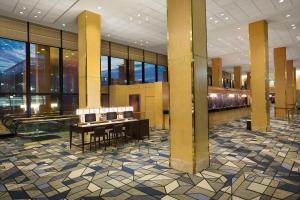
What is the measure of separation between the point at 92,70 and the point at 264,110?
7.91 meters

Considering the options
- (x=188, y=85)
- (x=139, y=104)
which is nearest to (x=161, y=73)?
(x=139, y=104)

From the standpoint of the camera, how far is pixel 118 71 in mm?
14797

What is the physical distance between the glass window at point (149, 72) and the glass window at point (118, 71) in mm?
2064

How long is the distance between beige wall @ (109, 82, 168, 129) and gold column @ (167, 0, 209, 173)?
6.40 m

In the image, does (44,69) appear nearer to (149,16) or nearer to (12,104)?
(12,104)

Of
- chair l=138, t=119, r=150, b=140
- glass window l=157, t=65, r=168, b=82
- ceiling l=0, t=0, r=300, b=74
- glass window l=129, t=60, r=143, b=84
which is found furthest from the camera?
glass window l=157, t=65, r=168, b=82

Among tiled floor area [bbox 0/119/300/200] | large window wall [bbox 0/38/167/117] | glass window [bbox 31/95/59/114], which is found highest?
large window wall [bbox 0/38/167/117]

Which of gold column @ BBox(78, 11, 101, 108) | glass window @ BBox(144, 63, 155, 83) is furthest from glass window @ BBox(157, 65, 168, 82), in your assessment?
gold column @ BBox(78, 11, 101, 108)

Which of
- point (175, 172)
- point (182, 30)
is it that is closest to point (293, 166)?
point (175, 172)

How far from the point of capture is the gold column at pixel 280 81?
1481 centimetres

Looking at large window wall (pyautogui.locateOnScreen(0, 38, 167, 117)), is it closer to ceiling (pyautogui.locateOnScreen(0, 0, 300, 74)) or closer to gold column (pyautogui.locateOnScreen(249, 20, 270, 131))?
ceiling (pyautogui.locateOnScreen(0, 0, 300, 74))

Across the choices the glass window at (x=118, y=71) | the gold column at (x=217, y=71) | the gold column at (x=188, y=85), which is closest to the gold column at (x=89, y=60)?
the gold column at (x=188, y=85)

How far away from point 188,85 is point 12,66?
959 cm

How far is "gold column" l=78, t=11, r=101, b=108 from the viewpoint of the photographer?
8.52 meters
